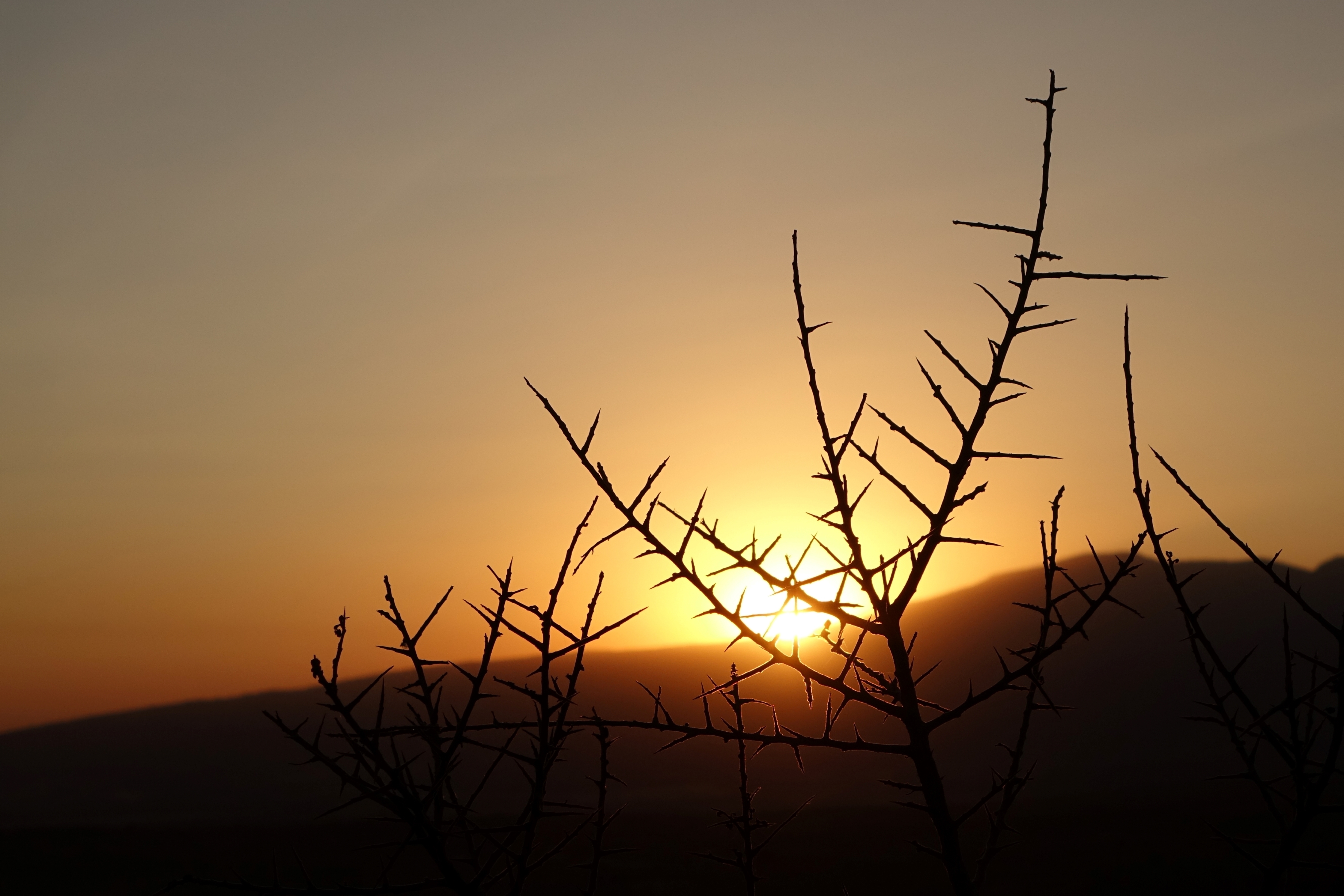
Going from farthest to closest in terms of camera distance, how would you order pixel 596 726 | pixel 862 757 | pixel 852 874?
pixel 862 757
pixel 852 874
pixel 596 726

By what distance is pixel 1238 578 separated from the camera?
108 m

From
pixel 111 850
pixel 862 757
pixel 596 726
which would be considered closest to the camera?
pixel 596 726

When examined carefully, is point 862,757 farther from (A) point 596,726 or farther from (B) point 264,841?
(A) point 596,726

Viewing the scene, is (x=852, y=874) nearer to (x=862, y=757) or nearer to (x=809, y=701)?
(x=862, y=757)

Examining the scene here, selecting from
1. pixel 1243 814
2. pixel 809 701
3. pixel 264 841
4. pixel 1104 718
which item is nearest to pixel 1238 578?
pixel 1104 718

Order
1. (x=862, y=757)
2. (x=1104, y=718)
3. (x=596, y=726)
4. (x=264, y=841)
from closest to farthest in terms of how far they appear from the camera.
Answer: (x=596, y=726) → (x=264, y=841) → (x=862, y=757) → (x=1104, y=718)

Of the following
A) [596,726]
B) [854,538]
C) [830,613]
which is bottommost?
[596,726]

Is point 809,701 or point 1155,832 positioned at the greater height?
point 809,701

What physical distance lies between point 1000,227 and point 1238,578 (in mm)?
122768

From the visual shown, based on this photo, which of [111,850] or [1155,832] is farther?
[111,850]

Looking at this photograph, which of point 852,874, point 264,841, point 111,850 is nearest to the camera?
point 852,874

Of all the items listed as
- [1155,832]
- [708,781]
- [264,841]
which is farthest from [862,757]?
[264,841]

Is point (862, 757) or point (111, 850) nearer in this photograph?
point (111, 850)

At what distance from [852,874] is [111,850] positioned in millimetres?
46181
